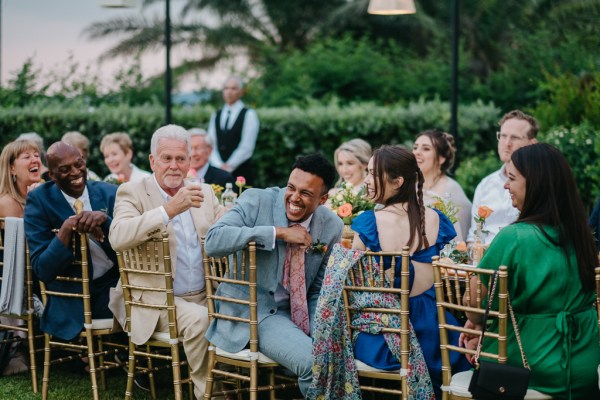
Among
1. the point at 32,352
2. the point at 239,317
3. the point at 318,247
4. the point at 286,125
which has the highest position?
the point at 286,125

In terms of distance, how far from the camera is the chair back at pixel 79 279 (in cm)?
508

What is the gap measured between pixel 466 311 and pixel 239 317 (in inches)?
50.3

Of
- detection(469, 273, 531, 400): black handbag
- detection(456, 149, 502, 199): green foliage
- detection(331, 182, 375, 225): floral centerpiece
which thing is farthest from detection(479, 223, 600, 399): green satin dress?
detection(456, 149, 502, 199): green foliage

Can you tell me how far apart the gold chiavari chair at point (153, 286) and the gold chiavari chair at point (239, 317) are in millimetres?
226

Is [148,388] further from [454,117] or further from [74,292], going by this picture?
[454,117]

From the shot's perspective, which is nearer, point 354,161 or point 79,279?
point 79,279

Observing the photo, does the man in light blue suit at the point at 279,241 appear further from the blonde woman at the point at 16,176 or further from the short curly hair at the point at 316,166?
the blonde woman at the point at 16,176

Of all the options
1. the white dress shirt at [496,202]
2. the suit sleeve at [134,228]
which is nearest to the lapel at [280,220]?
the suit sleeve at [134,228]

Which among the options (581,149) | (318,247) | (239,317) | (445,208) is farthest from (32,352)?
(581,149)

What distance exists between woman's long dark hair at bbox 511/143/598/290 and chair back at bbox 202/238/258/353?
1386mm

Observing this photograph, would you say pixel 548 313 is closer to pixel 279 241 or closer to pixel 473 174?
pixel 279 241

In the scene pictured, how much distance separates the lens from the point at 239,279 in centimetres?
463

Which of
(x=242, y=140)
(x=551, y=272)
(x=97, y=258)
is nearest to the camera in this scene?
(x=551, y=272)

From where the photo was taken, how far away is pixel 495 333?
392 cm
